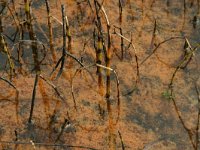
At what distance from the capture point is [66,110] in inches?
97.1

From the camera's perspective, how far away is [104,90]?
100 inches

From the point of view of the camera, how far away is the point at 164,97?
2.54m

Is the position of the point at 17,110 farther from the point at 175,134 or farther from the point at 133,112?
the point at 175,134

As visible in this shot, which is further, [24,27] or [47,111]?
[24,27]

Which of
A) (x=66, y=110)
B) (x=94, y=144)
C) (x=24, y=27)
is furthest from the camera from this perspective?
(x=24, y=27)

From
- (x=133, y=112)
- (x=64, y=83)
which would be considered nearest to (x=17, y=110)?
(x=64, y=83)

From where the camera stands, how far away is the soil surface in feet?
7.70

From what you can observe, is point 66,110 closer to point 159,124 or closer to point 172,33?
point 159,124

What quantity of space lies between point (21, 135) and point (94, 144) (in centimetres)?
39

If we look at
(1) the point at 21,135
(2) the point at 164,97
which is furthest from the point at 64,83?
(2) the point at 164,97

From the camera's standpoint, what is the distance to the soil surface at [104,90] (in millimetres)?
2346

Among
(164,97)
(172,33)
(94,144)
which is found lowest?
(94,144)

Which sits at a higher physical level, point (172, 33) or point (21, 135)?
point (172, 33)

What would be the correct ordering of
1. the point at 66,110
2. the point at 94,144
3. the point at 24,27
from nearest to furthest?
1. the point at 94,144
2. the point at 66,110
3. the point at 24,27
